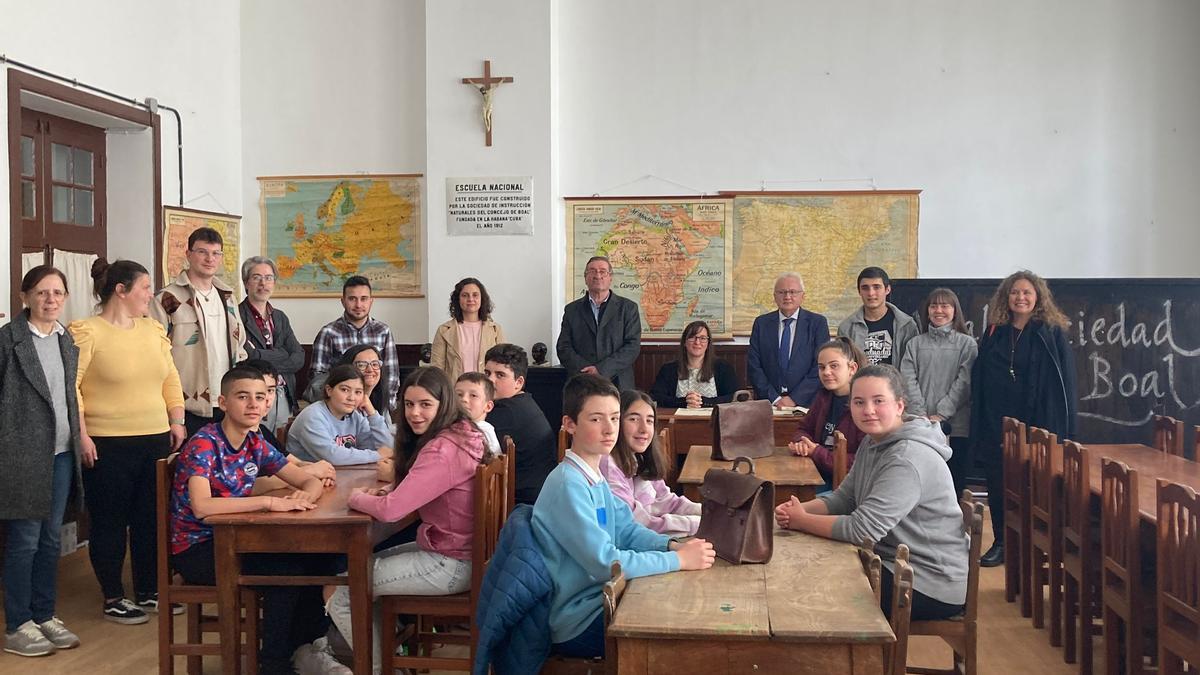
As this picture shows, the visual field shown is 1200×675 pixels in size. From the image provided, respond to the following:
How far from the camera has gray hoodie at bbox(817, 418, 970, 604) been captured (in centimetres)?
300

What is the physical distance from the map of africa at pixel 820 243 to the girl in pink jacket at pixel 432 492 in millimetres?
4116

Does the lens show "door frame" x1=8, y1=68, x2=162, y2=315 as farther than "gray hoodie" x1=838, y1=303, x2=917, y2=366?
No

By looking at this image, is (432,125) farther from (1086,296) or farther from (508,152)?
(1086,296)

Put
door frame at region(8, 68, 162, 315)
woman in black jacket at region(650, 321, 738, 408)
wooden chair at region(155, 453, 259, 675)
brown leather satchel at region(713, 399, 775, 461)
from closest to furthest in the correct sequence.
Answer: wooden chair at region(155, 453, 259, 675), brown leather satchel at region(713, 399, 775, 461), door frame at region(8, 68, 162, 315), woman in black jacket at region(650, 321, 738, 408)

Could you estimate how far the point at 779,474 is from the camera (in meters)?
3.86

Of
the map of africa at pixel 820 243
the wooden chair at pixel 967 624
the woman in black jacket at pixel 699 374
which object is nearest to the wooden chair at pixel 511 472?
the wooden chair at pixel 967 624

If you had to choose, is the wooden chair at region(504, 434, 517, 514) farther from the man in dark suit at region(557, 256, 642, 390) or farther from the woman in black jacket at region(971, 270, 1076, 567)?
the woman in black jacket at region(971, 270, 1076, 567)

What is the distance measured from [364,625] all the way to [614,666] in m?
1.39

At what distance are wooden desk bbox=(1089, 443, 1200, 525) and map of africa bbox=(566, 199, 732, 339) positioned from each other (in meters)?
2.97

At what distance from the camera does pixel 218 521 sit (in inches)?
127

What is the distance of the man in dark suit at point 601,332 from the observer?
21.6 feet

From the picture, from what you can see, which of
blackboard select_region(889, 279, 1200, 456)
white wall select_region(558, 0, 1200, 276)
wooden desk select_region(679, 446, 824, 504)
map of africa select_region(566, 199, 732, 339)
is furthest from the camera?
map of africa select_region(566, 199, 732, 339)

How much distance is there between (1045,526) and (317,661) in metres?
2.99

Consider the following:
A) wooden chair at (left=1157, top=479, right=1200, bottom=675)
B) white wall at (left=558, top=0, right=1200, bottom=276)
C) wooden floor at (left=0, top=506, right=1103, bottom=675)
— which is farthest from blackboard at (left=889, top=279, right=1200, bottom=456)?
wooden chair at (left=1157, top=479, right=1200, bottom=675)
